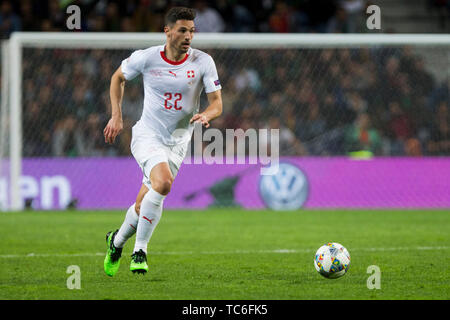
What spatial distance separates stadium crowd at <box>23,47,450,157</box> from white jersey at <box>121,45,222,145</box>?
802cm

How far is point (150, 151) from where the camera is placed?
22.8 feet

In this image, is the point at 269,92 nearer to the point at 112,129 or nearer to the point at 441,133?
the point at 441,133

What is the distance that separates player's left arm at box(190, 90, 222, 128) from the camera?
6.32 m

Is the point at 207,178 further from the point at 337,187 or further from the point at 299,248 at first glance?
the point at 299,248

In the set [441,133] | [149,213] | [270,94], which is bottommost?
[149,213]

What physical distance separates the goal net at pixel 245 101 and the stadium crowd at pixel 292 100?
0.02m

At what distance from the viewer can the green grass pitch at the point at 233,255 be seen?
19.0ft

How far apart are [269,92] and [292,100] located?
0.50 m
